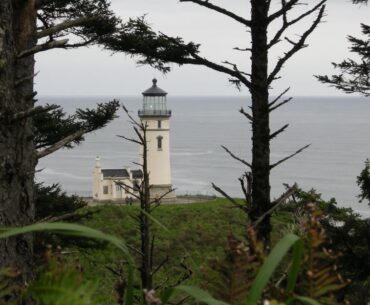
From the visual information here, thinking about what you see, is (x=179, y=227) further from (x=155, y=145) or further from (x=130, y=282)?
(x=130, y=282)

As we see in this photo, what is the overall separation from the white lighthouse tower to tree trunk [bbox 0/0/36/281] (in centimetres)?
4718

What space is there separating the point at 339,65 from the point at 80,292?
1096 centimetres

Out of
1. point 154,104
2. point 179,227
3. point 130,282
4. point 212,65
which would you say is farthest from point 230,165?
point 130,282

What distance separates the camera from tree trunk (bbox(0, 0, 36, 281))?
4.20 metres

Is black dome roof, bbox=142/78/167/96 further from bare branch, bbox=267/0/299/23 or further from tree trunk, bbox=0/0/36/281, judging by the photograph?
tree trunk, bbox=0/0/36/281

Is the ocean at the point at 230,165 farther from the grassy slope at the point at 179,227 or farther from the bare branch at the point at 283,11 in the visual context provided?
the bare branch at the point at 283,11

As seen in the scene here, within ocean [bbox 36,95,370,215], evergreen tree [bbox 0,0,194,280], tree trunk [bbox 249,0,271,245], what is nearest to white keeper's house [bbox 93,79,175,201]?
ocean [bbox 36,95,370,215]

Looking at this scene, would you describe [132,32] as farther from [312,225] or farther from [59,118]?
[312,225]

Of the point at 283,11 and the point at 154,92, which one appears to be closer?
the point at 283,11

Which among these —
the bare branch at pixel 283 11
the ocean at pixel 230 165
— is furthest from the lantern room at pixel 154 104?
the bare branch at pixel 283 11

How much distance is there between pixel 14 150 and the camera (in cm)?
439

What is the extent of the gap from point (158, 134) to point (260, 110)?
4585 cm

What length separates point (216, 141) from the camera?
130m

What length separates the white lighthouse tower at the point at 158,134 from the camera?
173ft
